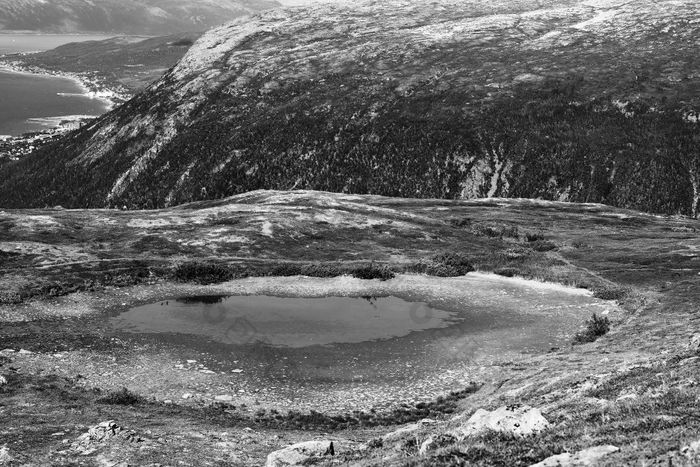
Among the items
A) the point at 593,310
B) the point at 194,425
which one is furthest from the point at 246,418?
the point at 593,310

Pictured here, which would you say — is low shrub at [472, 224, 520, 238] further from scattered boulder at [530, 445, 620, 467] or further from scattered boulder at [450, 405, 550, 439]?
scattered boulder at [530, 445, 620, 467]

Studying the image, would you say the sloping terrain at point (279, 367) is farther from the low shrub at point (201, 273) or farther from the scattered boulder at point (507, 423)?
the scattered boulder at point (507, 423)

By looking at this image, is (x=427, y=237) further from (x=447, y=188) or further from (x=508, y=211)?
(x=447, y=188)

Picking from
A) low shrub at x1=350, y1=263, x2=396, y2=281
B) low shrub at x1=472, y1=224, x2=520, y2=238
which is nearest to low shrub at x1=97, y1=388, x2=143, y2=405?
low shrub at x1=350, y1=263, x2=396, y2=281

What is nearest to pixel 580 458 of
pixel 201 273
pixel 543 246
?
pixel 201 273

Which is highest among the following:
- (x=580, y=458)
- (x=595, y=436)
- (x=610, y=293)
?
(x=580, y=458)

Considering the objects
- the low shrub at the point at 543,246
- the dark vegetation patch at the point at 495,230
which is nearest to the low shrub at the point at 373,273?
the low shrub at the point at 543,246

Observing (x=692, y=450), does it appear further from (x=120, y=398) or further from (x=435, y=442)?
(x=120, y=398)
